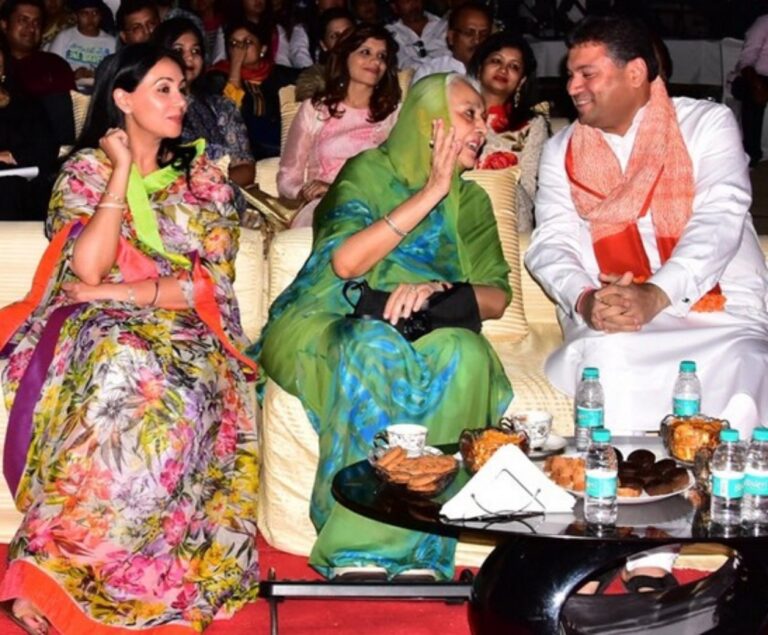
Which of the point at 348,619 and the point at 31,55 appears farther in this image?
the point at 31,55

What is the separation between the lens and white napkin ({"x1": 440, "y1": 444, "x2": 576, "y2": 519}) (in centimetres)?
311

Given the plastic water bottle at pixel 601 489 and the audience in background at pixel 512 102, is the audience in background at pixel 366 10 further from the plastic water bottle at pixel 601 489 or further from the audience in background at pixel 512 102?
the plastic water bottle at pixel 601 489

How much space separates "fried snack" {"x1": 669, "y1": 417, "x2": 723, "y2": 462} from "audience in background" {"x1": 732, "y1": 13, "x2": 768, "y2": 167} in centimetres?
805

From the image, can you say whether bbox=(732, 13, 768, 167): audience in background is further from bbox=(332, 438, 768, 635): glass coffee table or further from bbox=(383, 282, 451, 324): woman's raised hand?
bbox=(332, 438, 768, 635): glass coffee table

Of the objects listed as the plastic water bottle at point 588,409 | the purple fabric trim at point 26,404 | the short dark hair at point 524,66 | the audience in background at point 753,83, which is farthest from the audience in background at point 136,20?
the audience in background at point 753,83

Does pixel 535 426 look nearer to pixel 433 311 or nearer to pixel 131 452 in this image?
pixel 433 311

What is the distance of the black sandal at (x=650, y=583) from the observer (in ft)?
12.6

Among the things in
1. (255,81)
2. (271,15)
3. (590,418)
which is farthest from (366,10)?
(590,418)

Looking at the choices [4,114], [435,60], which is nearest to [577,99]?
[4,114]

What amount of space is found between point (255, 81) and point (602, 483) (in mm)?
4965

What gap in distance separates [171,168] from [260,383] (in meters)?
0.61

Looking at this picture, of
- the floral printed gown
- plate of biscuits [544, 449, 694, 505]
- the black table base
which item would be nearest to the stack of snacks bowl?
plate of biscuits [544, 449, 694, 505]

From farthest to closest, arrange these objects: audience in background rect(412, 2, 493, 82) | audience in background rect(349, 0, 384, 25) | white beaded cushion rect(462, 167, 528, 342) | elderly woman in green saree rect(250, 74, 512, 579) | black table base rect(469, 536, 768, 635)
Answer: audience in background rect(349, 0, 384, 25) < audience in background rect(412, 2, 493, 82) < white beaded cushion rect(462, 167, 528, 342) < elderly woman in green saree rect(250, 74, 512, 579) < black table base rect(469, 536, 768, 635)

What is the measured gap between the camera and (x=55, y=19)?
9.20 m
